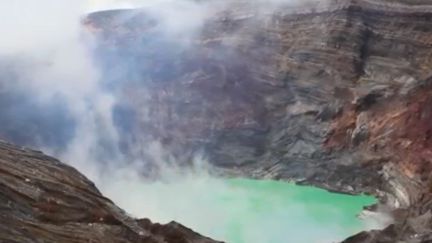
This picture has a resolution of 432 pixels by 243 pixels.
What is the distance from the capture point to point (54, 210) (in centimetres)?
1880

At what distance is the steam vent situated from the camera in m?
46.2

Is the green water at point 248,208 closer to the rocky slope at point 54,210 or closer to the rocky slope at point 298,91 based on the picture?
the rocky slope at point 298,91

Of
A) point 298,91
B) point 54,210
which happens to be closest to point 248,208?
point 298,91

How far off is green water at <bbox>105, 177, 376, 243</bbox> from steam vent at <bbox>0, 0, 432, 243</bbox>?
0.15 metres

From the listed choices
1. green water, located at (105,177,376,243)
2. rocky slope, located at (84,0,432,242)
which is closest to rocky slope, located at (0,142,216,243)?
green water, located at (105,177,376,243)

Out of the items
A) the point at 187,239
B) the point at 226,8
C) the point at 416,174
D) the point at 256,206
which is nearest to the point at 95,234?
the point at 187,239

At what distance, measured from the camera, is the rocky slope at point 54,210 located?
1756cm

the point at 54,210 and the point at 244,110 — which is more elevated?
the point at 244,110

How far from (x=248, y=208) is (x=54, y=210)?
26160mm

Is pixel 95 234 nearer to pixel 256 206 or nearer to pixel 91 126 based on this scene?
pixel 256 206

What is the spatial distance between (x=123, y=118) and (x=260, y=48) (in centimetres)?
1201

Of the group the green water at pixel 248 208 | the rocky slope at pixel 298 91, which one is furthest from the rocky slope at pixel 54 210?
the rocky slope at pixel 298 91

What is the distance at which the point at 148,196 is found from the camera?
48.0 m

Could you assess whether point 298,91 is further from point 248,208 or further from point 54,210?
point 54,210
